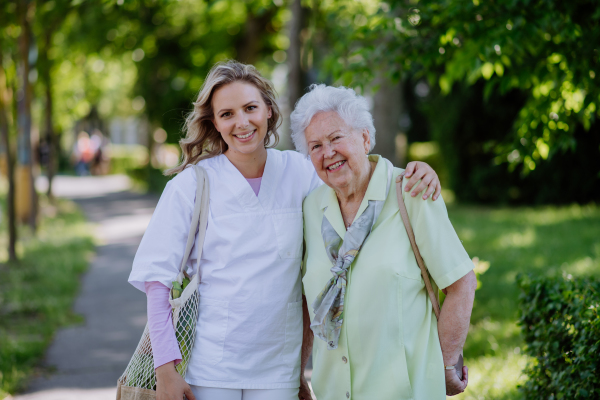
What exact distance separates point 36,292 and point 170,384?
5573 mm

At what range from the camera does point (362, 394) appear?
236cm

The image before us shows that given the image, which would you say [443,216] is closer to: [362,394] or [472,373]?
[362,394]

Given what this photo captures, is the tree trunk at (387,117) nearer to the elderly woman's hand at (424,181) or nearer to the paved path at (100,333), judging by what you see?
the paved path at (100,333)

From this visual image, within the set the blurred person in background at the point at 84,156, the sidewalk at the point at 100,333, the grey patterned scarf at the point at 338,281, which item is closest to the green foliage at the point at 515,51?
the grey patterned scarf at the point at 338,281

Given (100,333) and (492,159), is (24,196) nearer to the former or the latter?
Answer: (100,333)

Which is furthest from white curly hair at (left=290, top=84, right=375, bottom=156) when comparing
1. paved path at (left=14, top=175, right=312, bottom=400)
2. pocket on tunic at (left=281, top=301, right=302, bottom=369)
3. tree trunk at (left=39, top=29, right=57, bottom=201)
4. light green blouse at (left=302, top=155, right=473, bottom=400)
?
tree trunk at (left=39, top=29, right=57, bottom=201)

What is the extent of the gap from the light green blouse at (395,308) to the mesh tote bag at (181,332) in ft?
1.70

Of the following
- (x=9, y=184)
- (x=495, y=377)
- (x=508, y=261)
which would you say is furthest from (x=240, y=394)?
(x=9, y=184)

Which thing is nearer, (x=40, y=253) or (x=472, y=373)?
(x=472, y=373)

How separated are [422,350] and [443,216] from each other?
525 millimetres

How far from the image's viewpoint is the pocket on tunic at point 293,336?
2562mm

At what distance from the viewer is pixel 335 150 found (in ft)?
8.05

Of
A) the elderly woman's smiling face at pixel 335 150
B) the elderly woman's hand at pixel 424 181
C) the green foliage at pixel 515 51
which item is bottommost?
the elderly woman's hand at pixel 424 181

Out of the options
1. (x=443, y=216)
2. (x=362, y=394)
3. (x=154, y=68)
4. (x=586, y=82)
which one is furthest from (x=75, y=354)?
(x=154, y=68)
